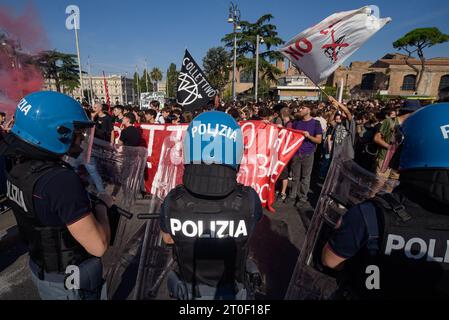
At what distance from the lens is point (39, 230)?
144 centimetres

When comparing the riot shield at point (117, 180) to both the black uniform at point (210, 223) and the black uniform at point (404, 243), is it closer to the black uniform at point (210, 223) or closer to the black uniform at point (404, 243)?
the black uniform at point (210, 223)

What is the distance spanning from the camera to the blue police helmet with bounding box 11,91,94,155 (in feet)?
4.73

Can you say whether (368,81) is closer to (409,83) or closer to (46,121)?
(409,83)

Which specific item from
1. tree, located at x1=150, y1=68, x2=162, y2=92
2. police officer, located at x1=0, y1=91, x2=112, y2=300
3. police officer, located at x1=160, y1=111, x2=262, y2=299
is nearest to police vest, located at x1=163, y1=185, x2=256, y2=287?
police officer, located at x1=160, y1=111, x2=262, y2=299

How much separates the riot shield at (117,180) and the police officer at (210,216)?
1102 millimetres

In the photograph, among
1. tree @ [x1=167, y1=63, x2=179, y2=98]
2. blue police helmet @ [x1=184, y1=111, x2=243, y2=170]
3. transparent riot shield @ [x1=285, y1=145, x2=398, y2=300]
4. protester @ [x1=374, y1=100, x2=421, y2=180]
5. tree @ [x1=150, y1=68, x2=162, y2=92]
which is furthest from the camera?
tree @ [x1=150, y1=68, x2=162, y2=92]

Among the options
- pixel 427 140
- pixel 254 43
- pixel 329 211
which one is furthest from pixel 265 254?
pixel 254 43

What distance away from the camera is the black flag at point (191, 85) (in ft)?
20.7

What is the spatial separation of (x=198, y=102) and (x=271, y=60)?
91.8 ft

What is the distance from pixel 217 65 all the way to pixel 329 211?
47.1 m

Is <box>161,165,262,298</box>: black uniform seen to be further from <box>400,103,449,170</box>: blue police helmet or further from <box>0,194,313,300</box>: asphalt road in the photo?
<box>0,194,313,300</box>: asphalt road

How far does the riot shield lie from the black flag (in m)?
3.73
